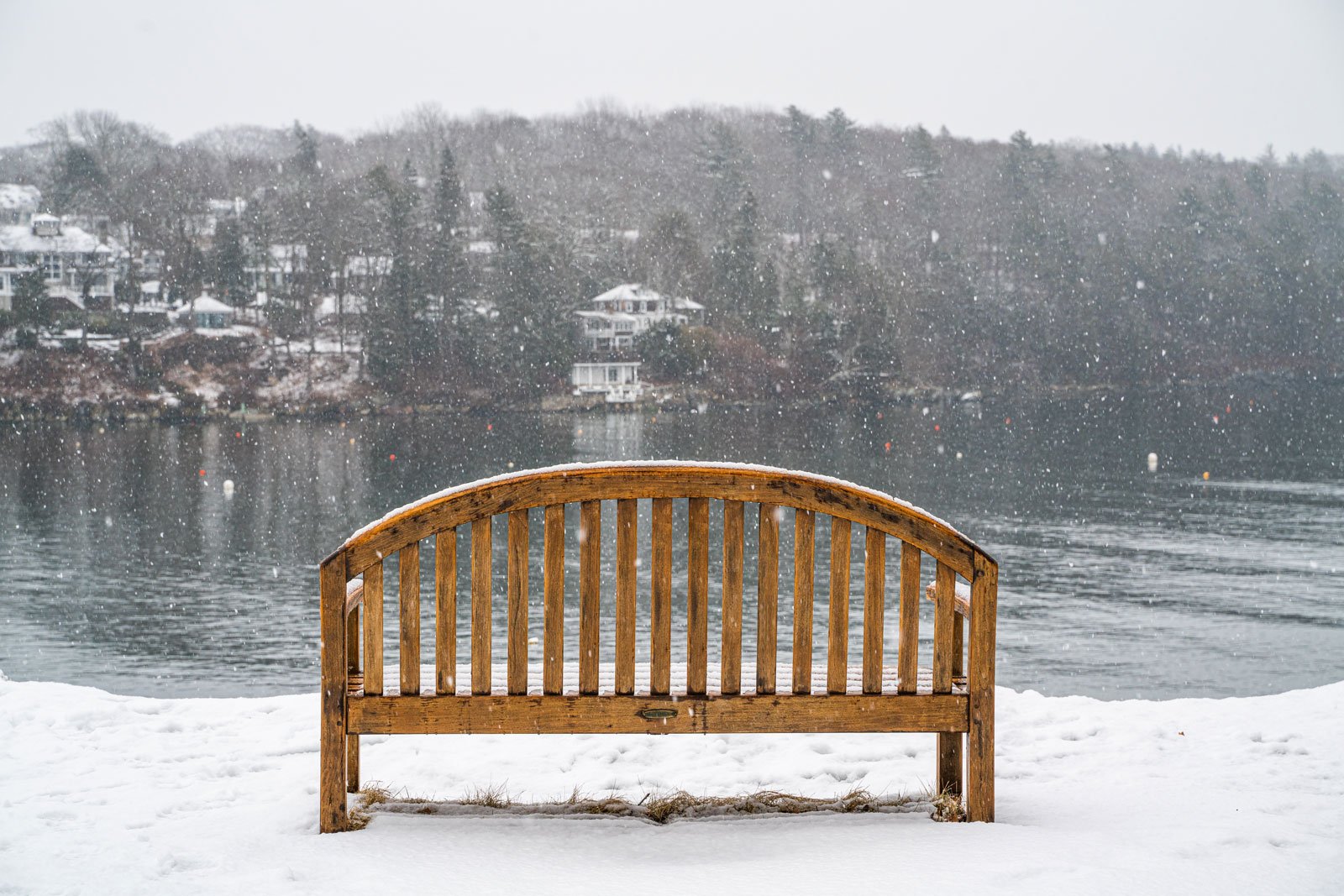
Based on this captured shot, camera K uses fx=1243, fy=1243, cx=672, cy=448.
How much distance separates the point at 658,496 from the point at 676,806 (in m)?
1.17

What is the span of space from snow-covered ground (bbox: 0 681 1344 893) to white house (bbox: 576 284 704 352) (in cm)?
7862

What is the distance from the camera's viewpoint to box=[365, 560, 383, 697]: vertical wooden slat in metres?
4.18

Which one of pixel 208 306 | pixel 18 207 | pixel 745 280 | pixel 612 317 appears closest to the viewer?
pixel 208 306

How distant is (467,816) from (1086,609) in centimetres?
2158

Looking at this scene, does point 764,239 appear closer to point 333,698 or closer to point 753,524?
point 753,524

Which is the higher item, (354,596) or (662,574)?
(662,574)


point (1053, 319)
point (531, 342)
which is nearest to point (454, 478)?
point (531, 342)

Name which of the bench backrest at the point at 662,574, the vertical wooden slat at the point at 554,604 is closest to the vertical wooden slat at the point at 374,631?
the bench backrest at the point at 662,574

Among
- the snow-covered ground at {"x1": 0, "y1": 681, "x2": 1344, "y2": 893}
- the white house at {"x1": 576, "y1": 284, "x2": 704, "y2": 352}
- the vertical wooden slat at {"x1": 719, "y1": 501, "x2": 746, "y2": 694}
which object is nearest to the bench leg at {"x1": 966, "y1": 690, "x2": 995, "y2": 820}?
the snow-covered ground at {"x1": 0, "y1": 681, "x2": 1344, "y2": 893}

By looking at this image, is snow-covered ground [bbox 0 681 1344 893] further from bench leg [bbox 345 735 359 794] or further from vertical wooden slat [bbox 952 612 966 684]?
vertical wooden slat [bbox 952 612 966 684]

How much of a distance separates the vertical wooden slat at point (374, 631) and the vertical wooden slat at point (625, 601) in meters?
0.80

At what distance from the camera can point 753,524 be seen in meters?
34.3

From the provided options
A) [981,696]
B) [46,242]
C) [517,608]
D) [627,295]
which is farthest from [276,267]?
[981,696]

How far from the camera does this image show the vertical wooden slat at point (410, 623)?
423 centimetres
